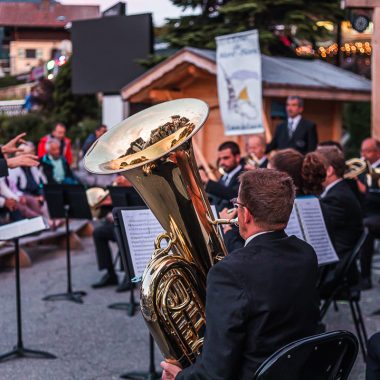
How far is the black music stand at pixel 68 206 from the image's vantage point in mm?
7062

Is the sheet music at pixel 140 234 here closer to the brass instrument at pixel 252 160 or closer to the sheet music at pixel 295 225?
the sheet music at pixel 295 225

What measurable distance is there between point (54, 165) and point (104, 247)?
10.1ft

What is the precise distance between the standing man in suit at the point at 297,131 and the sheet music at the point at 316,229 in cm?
470

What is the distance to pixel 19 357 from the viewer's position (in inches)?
205

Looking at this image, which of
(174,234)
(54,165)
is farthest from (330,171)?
(54,165)

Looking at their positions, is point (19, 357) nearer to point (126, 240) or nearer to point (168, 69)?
point (126, 240)

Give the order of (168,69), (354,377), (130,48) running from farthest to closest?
(130,48), (168,69), (354,377)

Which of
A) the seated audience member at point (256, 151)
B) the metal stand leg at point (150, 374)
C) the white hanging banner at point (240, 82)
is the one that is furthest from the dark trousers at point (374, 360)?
the white hanging banner at point (240, 82)

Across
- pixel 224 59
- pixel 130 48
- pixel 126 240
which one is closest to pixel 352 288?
pixel 126 240

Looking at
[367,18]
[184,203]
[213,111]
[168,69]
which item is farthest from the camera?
[213,111]

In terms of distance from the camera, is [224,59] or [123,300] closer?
[123,300]

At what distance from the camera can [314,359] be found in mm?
2559

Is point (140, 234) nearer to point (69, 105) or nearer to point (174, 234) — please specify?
point (174, 234)

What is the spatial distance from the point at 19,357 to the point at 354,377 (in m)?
2.33
